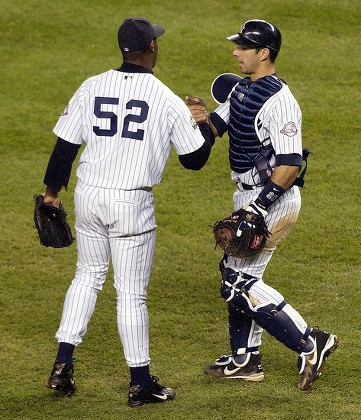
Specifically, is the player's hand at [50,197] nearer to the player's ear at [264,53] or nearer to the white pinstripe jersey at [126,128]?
the white pinstripe jersey at [126,128]

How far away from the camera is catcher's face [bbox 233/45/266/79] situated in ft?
18.0

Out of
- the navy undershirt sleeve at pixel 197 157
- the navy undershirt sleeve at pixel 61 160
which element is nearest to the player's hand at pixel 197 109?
the navy undershirt sleeve at pixel 197 157

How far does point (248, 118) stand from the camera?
546 centimetres

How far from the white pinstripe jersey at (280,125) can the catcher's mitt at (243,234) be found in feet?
0.83

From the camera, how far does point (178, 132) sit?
17.1 ft

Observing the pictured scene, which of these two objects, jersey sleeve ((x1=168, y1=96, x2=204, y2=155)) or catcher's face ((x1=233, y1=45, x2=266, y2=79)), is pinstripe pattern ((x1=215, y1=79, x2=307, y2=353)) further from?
jersey sleeve ((x1=168, y1=96, x2=204, y2=155))

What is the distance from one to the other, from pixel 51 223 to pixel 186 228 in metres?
2.70

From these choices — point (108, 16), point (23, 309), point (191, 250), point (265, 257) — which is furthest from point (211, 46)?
point (265, 257)

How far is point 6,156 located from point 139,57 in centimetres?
453

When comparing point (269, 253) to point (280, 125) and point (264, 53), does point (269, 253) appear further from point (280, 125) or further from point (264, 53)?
point (264, 53)

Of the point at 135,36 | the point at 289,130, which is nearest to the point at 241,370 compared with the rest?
the point at 289,130

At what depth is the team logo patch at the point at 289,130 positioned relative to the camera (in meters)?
5.29

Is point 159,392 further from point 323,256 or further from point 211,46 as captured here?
point 211,46

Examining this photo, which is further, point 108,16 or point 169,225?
point 108,16
